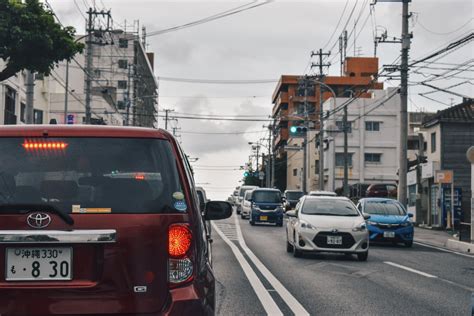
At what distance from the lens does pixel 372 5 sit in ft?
120

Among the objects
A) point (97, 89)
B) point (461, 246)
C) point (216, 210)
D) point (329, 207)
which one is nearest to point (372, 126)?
point (97, 89)

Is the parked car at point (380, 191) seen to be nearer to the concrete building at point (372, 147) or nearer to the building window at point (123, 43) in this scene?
the concrete building at point (372, 147)

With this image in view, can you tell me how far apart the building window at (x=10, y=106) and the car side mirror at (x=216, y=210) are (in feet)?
111

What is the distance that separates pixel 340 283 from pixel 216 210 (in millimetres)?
6402

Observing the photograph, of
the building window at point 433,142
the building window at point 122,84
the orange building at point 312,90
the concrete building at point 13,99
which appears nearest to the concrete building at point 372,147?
the orange building at point 312,90

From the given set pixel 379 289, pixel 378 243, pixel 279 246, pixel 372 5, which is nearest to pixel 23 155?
pixel 379 289

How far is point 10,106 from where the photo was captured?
3934 cm

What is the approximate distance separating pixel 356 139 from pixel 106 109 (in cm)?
2601

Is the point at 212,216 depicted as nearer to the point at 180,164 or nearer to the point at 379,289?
the point at 180,164

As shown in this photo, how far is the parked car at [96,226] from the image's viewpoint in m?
4.08

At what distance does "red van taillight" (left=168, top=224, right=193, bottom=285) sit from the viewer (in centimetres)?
424

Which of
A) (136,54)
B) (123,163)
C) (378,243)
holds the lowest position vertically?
(378,243)

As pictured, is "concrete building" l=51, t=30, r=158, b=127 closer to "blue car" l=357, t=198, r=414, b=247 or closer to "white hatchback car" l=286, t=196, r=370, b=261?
"blue car" l=357, t=198, r=414, b=247

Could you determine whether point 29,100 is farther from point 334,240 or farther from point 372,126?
point 372,126
